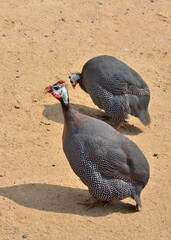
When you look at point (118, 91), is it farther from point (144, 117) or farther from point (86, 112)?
point (86, 112)

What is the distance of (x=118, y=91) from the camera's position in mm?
8391

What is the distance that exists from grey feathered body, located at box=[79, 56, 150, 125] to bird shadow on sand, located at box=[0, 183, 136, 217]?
1.70 metres

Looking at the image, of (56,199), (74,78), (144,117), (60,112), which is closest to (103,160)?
(56,199)

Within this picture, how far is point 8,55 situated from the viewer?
9.38m

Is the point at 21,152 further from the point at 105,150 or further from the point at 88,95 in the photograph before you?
the point at 88,95

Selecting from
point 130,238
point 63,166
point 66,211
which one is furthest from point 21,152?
point 130,238

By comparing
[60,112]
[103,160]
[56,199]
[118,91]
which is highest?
[103,160]

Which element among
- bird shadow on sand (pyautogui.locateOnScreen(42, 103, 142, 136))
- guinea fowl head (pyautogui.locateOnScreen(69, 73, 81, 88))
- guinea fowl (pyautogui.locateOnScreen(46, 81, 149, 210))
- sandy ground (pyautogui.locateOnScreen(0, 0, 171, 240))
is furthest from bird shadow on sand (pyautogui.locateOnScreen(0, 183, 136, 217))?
guinea fowl head (pyautogui.locateOnScreen(69, 73, 81, 88))

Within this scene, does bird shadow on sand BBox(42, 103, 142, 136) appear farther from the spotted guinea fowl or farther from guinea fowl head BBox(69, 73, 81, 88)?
guinea fowl head BBox(69, 73, 81, 88)

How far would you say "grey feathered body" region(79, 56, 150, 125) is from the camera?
839cm

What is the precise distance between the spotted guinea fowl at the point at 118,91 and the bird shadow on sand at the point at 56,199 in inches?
67.1

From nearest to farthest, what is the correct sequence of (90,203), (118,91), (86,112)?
1. (90,203)
2. (118,91)
3. (86,112)

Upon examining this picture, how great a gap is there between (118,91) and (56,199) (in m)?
2.11

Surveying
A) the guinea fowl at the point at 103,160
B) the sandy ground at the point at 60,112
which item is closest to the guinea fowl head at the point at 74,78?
the sandy ground at the point at 60,112
